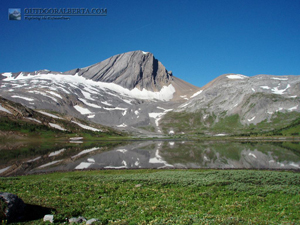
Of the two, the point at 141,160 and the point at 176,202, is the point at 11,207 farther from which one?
the point at 141,160

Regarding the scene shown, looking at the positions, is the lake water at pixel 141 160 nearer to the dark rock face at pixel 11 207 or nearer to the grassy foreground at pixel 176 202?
the grassy foreground at pixel 176 202

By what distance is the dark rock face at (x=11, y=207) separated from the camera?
11.7m

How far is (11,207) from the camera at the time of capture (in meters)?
12.0

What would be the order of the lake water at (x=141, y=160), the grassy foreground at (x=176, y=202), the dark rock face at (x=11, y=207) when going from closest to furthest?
1. the dark rock face at (x=11, y=207)
2. the grassy foreground at (x=176, y=202)
3. the lake water at (x=141, y=160)

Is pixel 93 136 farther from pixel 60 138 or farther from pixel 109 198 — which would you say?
pixel 109 198

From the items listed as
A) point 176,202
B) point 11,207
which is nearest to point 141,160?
point 176,202

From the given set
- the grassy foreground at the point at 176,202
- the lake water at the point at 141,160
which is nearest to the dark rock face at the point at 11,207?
the grassy foreground at the point at 176,202

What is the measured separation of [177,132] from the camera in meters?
191

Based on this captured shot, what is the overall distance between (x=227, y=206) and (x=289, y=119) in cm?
16767

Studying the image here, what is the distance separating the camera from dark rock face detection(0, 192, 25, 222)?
11.7 metres

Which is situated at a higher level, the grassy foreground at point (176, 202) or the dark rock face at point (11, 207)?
the dark rock face at point (11, 207)

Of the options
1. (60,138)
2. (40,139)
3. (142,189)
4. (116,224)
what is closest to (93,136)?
(60,138)

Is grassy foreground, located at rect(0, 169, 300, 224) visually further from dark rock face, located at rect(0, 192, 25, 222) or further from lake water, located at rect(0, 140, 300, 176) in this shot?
lake water, located at rect(0, 140, 300, 176)

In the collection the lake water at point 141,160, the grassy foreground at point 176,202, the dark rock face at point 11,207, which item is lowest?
the lake water at point 141,160
